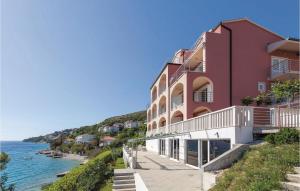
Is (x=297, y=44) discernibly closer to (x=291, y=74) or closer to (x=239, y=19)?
(x=291, y=74)

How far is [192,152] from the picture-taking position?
1797 cm

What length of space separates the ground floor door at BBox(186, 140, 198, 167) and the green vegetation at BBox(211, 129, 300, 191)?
7.47 meters

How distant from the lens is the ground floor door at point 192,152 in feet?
56.6

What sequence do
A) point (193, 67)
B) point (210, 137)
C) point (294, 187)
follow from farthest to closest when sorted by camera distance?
point (193, 67) < point (210, 137) < point (294, 187)

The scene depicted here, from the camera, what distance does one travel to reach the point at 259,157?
8.72m

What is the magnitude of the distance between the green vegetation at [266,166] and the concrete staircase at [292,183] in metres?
0.13

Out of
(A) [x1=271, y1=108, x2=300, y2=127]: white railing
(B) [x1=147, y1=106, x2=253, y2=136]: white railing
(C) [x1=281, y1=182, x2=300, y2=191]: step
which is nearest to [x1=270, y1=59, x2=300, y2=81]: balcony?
(B) [x1=147, y1=106, x2=253, y2=136]: white railing

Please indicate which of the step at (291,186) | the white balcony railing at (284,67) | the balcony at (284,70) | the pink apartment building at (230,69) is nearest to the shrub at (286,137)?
the step at (291,186)

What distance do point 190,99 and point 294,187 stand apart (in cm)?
1594

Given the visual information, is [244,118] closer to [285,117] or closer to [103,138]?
[285,117]

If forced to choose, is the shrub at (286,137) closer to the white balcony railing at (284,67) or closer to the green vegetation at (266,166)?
the green vegetation at (266,166)

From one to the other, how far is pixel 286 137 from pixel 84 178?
12955 millimetres

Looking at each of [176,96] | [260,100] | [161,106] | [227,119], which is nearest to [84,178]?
[227,119]

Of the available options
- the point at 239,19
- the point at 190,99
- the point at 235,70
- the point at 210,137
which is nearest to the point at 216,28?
the point at 239,19
